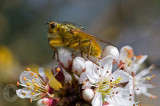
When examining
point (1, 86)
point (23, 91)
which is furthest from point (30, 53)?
point (23, 91)

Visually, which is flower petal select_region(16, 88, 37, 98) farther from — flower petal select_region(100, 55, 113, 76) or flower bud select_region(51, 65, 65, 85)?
flower petal select_region(100, 55, 113, 76)

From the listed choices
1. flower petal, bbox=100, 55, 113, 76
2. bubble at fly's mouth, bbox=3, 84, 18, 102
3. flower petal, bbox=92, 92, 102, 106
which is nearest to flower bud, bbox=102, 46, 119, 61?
flower petal, bbox=100, 55, 113, 76

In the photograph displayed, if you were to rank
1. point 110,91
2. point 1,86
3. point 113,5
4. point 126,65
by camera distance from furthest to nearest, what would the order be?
point 113,5 < point 1,86 < point 126,65 < point 110,91

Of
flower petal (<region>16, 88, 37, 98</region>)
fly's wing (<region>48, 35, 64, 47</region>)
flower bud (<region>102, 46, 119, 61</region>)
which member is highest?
fly's wing (<region>48, 35, 64, 47</region>)

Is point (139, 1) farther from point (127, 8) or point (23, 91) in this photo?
point (23, 91)

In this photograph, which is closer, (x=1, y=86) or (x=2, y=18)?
(x=1, y=86)

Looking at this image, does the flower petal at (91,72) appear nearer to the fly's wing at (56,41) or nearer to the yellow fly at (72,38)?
the yellow fly at (72,38)
